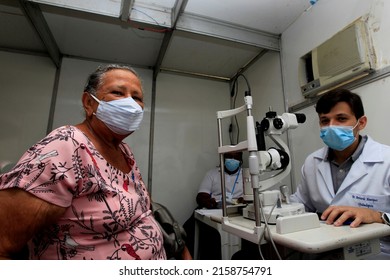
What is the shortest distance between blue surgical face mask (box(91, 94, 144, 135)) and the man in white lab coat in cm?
85

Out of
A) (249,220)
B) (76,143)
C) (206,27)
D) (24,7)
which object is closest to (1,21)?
(24,7)

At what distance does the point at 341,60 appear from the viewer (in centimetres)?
131

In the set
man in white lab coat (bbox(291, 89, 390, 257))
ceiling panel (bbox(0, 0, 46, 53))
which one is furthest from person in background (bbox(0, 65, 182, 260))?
ceiling panel (bbox(0, 0, 46, 53))

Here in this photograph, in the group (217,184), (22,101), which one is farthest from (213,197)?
(22,101)

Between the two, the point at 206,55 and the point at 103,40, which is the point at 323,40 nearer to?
the point at 206,55

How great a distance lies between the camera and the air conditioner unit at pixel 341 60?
1.21m

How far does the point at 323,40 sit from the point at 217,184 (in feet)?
5.13

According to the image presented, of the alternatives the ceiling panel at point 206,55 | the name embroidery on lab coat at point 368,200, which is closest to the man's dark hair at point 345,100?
the name embroidery on lab coat at point 368,200

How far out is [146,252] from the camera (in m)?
0.71

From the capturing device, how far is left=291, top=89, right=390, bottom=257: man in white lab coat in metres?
0.95

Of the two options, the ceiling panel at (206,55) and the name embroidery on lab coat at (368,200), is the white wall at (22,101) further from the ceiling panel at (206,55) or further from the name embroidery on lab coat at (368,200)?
the name embroidery on lab coat at (368,200)
